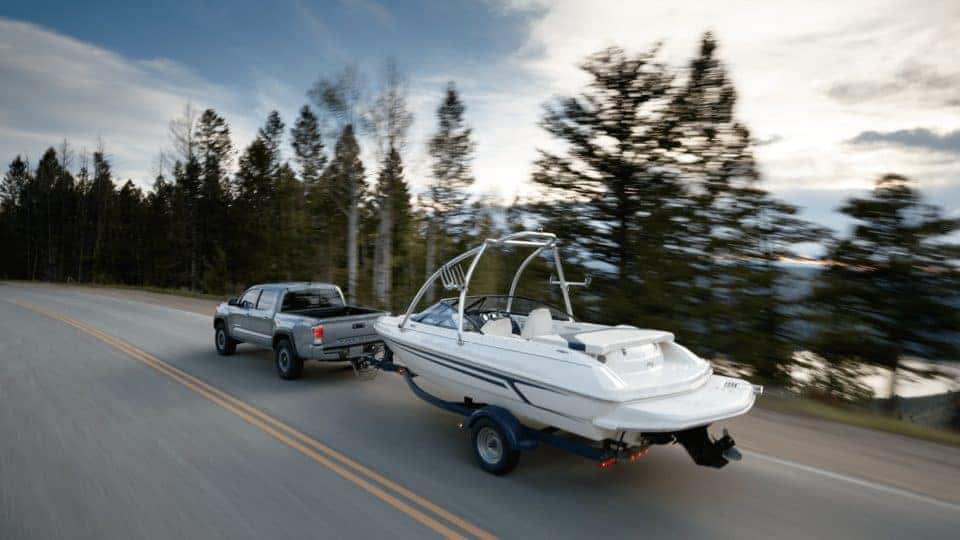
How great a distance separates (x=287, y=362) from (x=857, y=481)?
7.76m

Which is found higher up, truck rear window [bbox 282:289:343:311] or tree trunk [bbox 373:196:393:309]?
tree trunk [bbox 373:196:393:309]

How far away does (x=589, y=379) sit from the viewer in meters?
4.39

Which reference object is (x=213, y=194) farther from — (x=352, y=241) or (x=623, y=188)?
(x=623, y=188)

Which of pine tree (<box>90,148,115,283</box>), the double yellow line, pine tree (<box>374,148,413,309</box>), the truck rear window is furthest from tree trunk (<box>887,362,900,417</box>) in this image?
pine tree (<box>90,148,115,283</box>)

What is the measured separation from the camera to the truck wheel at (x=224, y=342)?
1098cm

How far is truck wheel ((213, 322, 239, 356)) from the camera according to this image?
11.0 meters

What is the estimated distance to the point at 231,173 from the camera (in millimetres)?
45875

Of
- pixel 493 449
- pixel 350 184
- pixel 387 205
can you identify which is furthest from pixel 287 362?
pixel 350 184

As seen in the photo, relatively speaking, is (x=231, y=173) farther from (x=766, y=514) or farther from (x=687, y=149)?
(x=766, y=514)

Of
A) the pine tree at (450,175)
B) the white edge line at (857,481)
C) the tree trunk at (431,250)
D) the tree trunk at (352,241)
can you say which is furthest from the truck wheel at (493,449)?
the pine tree at (450,175)

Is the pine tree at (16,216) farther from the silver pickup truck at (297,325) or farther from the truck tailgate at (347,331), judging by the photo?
the truck tailgate at (347,331)

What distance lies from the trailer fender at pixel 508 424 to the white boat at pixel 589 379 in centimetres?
→ 9

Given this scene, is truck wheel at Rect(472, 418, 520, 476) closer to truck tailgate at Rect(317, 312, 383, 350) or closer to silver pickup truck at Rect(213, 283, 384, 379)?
truck tailgate at Rect(317, 312, 383, 350)

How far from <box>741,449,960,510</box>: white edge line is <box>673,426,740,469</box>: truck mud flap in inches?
52.5
